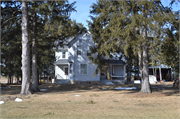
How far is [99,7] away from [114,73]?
16.1m

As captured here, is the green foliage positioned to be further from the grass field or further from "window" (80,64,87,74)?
"window" (80,64,87,74)

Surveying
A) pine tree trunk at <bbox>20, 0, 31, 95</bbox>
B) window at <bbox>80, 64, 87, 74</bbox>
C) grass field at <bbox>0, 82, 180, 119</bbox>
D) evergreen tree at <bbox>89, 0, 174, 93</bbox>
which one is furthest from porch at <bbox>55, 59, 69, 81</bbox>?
grass field at <bbox>0, 82, 180, 119</bbox>

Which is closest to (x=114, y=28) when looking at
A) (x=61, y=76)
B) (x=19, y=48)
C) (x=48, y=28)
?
(x=48, y=28)

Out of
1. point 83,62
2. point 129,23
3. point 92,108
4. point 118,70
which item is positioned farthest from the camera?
point 118,70

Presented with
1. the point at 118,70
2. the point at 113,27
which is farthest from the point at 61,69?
the point at 113,27

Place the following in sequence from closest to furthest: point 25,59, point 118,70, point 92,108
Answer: point 92,108 → point 25,59 → point 118,70

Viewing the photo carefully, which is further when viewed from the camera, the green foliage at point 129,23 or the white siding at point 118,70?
the white siding at point 118,70

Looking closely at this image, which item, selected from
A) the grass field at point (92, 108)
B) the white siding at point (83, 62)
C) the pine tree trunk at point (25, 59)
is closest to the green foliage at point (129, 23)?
the grass field at point (92, 108)

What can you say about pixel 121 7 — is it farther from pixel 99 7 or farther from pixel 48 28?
pixel 48 28

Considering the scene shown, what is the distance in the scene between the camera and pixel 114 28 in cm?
1302

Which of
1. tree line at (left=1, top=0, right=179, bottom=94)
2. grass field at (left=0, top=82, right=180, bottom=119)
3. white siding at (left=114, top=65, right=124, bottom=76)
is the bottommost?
grass field at (left=0, top=82, right=180, bottom=119)

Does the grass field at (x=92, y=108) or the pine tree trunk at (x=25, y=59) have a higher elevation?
the pine tree trunk at (x=25, y=59)

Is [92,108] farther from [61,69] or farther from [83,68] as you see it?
[61,69]

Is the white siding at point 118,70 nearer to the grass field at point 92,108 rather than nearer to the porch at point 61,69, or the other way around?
the porch at point 61,69
